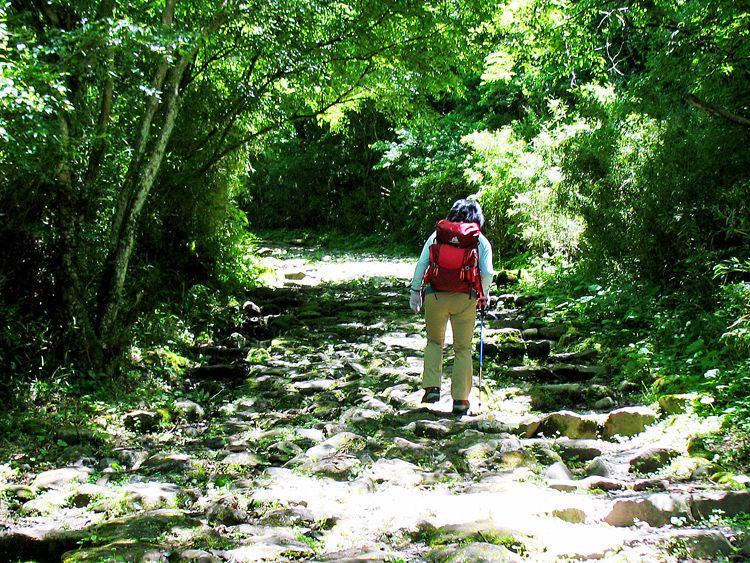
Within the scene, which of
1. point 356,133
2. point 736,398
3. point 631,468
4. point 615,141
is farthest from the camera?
point 356,133

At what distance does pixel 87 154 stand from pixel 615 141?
296 inches

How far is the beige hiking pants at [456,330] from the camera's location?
5957 millimetres

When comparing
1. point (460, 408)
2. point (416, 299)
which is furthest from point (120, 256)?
point (460, 408)

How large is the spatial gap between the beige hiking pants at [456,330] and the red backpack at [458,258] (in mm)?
126

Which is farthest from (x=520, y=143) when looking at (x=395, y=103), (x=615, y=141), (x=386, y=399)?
(x=386, y=399)

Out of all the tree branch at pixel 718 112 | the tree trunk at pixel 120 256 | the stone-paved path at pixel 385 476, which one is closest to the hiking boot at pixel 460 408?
the stone-paved path at pixel 385 476

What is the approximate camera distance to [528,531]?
121 inches

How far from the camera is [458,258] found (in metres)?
5.84

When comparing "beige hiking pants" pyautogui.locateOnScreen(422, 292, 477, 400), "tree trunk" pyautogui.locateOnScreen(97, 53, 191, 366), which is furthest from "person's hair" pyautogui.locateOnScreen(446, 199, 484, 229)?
"tree trunk" pyautogui.locateOnScreen(97, 53, 191, 366)

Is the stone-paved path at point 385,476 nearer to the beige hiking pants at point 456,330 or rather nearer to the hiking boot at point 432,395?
the hiking boot at point 432,395

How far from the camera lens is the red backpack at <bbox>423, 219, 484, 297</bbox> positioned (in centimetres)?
583

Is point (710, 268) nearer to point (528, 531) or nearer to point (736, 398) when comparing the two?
point (736, 398)

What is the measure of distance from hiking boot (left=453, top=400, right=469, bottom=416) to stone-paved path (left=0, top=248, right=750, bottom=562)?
0.15 metres

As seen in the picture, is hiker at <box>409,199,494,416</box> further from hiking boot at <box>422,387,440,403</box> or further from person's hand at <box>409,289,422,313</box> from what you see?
hiking boot at <box>422,387,440,403</box>
